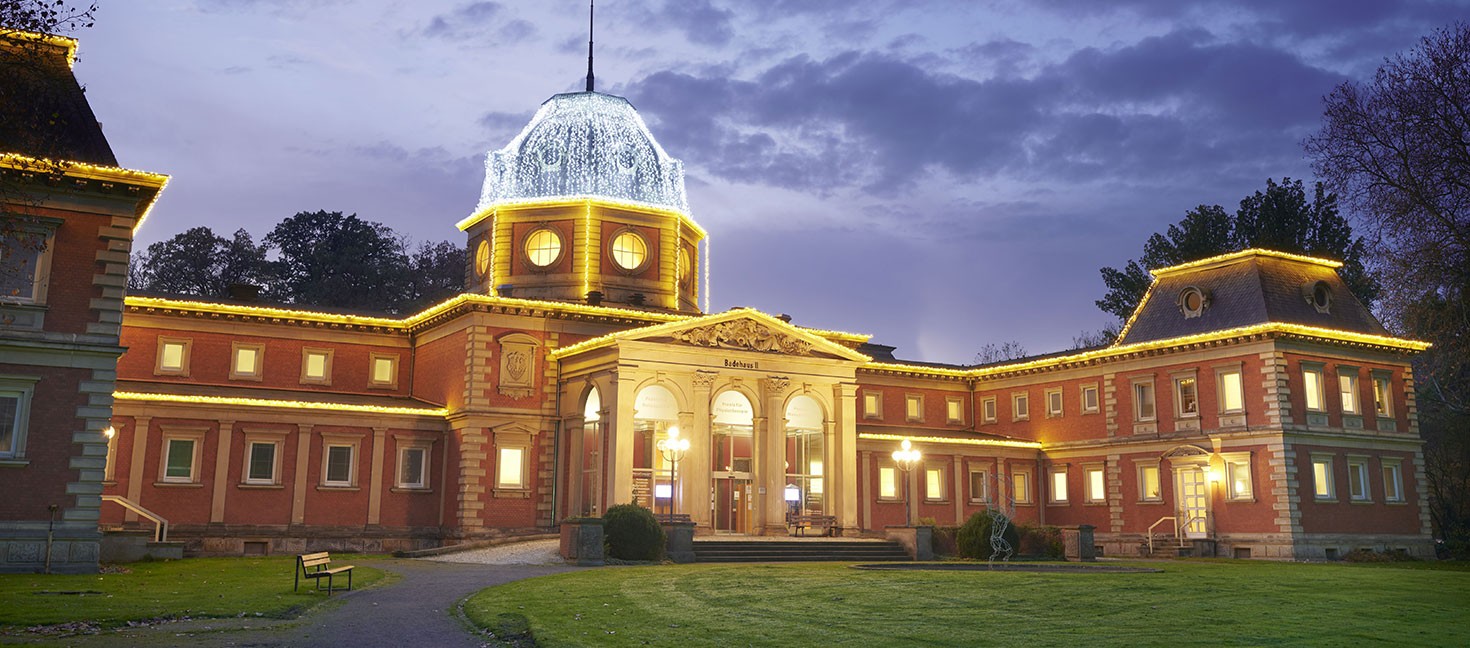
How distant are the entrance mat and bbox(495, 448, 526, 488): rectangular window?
15847mm

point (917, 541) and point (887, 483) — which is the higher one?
point (887, 483)

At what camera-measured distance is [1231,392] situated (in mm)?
45906

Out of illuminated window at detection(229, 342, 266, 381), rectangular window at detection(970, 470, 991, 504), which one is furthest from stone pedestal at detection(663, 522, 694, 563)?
rectangular window at detection(970, 470, 991, 504)

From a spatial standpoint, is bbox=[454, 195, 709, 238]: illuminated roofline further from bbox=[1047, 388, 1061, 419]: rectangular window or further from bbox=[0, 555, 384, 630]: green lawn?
bbox=[0, 555, 384, 630]: green lawn

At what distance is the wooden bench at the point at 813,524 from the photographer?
43750mm

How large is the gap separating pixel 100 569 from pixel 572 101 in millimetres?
28987

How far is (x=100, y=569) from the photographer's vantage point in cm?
2716

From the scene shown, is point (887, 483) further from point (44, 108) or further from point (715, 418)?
point (44, 108)

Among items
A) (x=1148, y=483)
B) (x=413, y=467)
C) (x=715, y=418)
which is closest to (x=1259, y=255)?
(x=1148, y=483)

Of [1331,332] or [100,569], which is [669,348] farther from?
[1331,332]

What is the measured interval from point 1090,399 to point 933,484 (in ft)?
25.5

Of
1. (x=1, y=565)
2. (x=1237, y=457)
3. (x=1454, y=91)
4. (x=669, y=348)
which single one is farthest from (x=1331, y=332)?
(x=1, y=565)

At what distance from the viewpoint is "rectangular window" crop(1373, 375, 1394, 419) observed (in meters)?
47.4

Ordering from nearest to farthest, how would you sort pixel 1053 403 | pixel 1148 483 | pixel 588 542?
pixel 588 542, pixel 1148 483, pixel 1053 403
